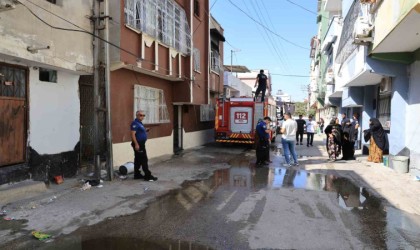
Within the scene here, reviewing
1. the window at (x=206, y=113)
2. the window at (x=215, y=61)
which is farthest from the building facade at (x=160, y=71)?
the window at (x=215, y=61)

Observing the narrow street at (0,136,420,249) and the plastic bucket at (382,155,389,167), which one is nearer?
the narrow street at (0,136,420,249)

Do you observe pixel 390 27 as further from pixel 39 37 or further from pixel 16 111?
pixel 16 111

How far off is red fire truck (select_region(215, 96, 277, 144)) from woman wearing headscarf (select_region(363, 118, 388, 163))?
19.5ft

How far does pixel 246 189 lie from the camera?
8.17 metres

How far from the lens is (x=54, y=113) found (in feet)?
27.2

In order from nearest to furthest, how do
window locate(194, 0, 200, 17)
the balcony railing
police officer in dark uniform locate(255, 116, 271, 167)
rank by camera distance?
police officer in dark uniform locate(255, 116, 271, 167), the balcony railing, window locate(194, 0, 200, 17)

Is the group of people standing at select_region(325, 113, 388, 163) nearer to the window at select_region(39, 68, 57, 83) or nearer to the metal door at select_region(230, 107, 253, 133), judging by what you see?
the metal door at select_region(230, 107, 253, 133)

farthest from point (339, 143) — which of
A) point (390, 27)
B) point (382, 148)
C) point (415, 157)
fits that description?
point (390, 27)

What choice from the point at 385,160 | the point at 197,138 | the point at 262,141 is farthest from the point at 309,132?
the point at 262,141

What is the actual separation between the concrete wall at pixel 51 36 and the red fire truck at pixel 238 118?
31.8 feet

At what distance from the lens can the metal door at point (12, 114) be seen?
6938 millimetres

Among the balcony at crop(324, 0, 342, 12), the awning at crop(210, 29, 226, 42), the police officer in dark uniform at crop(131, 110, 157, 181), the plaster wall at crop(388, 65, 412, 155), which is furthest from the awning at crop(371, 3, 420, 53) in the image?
the balcony at crop(324, 0, 342, 12)

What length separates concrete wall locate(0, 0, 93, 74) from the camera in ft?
21.2

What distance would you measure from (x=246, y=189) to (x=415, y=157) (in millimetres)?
5111
